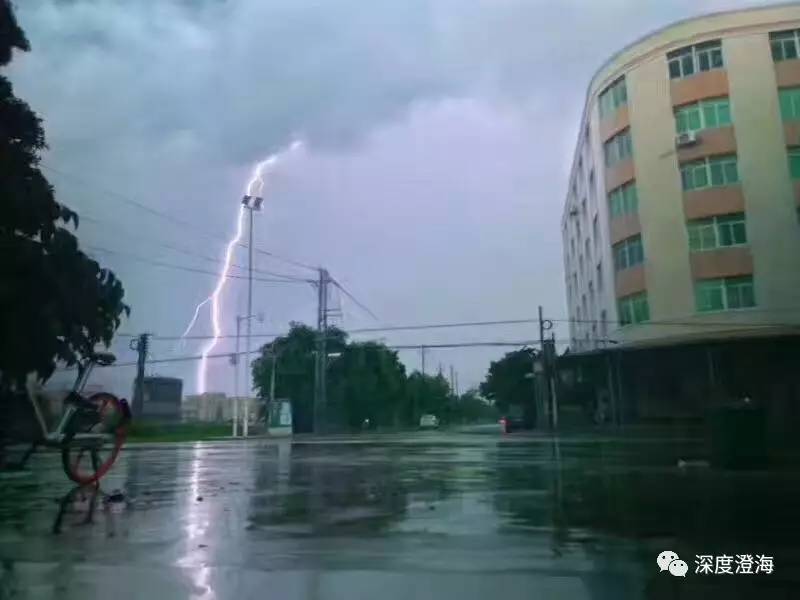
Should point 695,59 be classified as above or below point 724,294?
above

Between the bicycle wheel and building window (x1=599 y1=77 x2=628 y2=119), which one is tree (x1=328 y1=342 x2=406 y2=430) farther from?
the bicycle wheel

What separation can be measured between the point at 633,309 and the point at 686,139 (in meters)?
8.44

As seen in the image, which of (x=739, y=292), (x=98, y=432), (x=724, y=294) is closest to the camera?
(x=98, y=432)

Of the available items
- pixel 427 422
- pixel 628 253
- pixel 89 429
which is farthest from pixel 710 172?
pixel 427 422

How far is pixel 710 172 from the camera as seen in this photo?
33812 millimetres

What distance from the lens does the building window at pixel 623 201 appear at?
3675cm

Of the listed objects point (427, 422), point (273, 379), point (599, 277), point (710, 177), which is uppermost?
point (710, 177)

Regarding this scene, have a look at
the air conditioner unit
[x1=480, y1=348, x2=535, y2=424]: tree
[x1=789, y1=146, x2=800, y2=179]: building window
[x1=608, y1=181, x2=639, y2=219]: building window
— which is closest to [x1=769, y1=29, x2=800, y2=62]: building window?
[x1=789, y1=146, x2=800, y2=179]: building window

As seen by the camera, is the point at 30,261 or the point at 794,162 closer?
the point at 30,261

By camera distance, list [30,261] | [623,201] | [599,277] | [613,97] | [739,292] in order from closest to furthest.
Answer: [30,261]
[739,292]
[623,201]
[613,97]
[599,277]

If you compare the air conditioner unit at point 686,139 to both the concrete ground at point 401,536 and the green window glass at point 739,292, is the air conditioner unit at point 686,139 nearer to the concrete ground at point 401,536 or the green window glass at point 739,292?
the green window glass at point 739,292

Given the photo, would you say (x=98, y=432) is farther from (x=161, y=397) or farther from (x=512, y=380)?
(x=512, y=380)

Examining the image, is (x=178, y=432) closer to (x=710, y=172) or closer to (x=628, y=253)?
(x=628, y=253)

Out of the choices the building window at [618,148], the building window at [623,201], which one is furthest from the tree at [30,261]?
the building window at [618,148]
